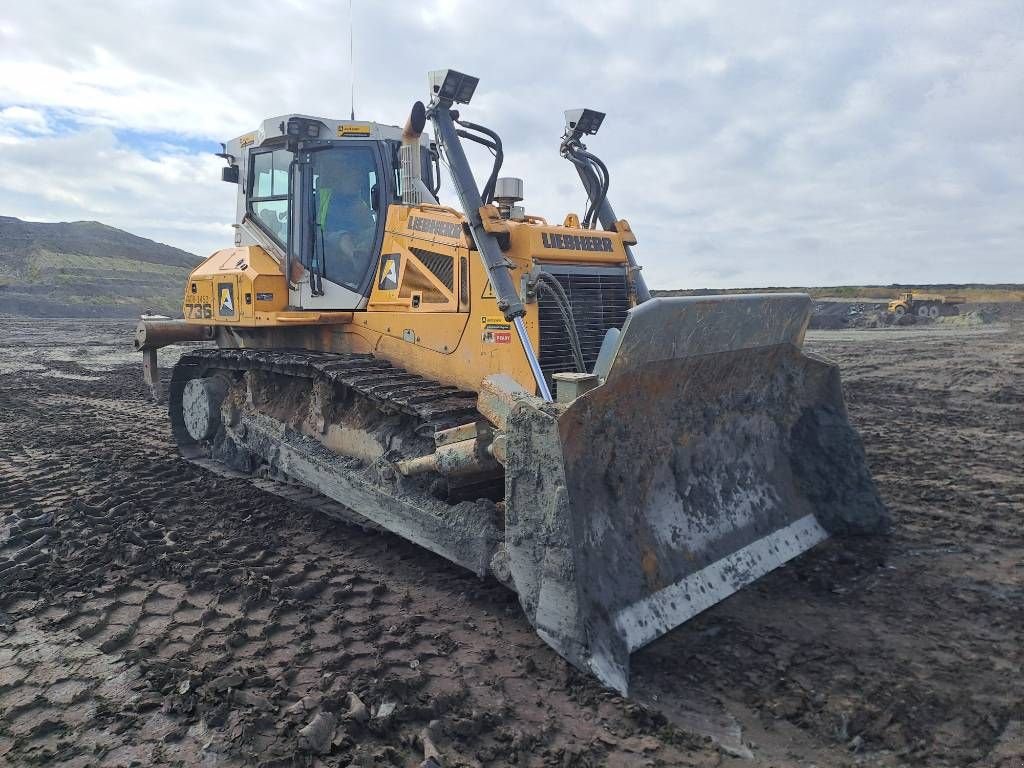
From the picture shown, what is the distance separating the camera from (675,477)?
4129 millimetres

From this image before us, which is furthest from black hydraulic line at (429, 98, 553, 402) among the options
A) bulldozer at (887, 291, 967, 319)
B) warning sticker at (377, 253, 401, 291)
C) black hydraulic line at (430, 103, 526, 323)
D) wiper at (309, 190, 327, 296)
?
bulldozer at (887, 291, 967, 319)

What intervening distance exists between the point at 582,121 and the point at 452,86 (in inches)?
56.0

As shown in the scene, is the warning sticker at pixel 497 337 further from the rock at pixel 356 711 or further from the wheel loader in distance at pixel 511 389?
the rock at pixel 356 711

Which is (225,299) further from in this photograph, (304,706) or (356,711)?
(356,711)

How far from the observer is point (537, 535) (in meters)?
3.38

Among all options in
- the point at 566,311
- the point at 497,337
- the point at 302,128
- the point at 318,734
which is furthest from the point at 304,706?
the point at 302,128

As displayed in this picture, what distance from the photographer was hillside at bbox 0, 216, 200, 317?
38344 millimetres

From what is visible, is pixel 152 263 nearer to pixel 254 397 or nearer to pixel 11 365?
pixel 11 365

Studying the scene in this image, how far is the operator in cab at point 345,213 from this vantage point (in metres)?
5.82

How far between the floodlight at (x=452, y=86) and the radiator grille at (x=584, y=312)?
1.21 m

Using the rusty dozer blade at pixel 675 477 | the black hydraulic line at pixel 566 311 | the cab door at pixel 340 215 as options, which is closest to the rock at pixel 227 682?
the rusty dozer blade at pixel 675 477

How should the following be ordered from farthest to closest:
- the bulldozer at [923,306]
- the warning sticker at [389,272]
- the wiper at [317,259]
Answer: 1. the bulldozer at [923,306]
2. the wiper at [317,259]
3. the warning sticker at [389,272]

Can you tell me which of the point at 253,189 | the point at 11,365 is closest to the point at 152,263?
the point at 11,365

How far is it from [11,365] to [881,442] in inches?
632
